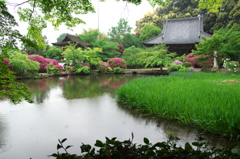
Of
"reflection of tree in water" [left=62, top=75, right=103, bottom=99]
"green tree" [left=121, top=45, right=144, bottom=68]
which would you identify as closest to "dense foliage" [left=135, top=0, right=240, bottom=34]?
"green tree" [left=121, top=45, right=144, bottom=68]

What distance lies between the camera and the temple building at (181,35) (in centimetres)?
→ 1877

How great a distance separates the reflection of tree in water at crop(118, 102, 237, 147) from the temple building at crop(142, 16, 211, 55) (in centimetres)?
1642

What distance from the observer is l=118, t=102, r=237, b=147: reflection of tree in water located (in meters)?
2.40

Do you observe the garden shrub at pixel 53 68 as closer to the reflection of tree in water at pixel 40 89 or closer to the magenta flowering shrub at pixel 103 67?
the magenta flowering shrub at pixel 103 67

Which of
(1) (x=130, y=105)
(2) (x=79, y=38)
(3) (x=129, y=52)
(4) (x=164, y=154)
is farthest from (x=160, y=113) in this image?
(2) (x=79, y=38)

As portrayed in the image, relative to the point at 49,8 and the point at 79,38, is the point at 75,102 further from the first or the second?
the point at 79,38

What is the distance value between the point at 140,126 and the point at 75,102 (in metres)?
2.61

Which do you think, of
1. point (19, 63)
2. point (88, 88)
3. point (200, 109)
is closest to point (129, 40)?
point (19, 63)

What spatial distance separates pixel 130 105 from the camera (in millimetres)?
4633

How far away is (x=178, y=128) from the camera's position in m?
2.95

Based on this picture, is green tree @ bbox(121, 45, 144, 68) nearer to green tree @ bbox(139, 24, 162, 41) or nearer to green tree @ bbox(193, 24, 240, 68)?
green tree @ bbox(139, 24, 162, 41)

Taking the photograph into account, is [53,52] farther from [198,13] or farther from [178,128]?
[198,13]

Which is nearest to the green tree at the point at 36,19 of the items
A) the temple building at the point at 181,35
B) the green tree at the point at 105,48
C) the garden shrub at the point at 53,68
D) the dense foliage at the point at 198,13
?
the garden shrub at the point at 53,68

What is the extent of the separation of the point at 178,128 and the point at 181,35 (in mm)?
19174
